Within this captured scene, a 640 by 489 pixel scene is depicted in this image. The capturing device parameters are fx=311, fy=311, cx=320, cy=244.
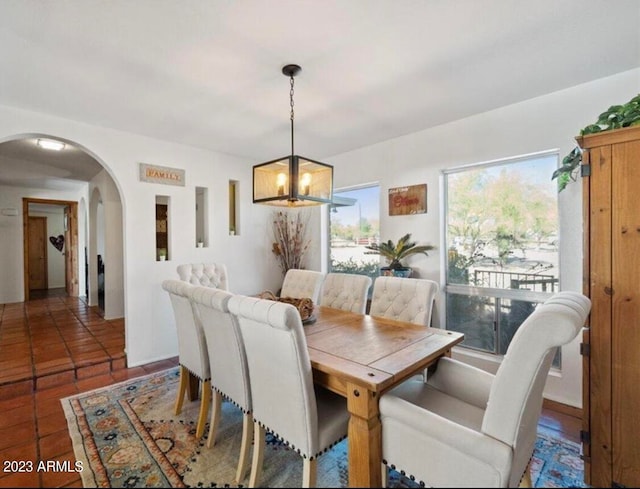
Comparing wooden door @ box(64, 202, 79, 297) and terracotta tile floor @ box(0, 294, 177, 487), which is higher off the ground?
wooden door @ box(64, 202, 79, 297)

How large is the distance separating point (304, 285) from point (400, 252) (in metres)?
1.10

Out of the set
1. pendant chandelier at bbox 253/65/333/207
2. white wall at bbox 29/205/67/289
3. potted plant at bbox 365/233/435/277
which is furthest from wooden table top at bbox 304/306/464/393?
white wall at bbox 29/205/67/289

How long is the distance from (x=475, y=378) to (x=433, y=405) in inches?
10.8

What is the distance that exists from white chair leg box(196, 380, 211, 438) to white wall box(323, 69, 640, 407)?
229 centimetres

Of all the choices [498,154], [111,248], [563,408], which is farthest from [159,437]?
[111,248]

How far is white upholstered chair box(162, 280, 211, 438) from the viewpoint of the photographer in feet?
6.71

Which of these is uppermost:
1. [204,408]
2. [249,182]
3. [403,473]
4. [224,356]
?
[249,182]

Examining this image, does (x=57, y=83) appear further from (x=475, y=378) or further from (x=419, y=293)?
(x=475, y=378)

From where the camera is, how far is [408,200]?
11.4 feet

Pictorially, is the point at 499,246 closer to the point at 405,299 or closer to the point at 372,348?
the point at 405,299

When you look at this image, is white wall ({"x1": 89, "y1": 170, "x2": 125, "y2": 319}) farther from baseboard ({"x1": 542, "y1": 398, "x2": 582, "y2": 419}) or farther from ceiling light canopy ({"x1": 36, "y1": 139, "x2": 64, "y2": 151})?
baseboard ({"x1": 542, "y1": 398, "x2": 582, "y2": 419})

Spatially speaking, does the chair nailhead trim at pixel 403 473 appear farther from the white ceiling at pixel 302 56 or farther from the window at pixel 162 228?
the window at pixel 162 228

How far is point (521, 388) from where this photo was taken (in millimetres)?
1016

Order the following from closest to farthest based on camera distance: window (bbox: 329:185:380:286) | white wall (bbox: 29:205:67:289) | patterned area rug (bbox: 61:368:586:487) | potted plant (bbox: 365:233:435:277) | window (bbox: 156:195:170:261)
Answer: patterned area rug (bbox: 61:368:586:487)
potted plant (bbox: 365:233:435:277)
window (bbox: 156:195:170:261)
window (bbox: 329:185:380:286)
white wall (bbox: 29:205:67:289)
